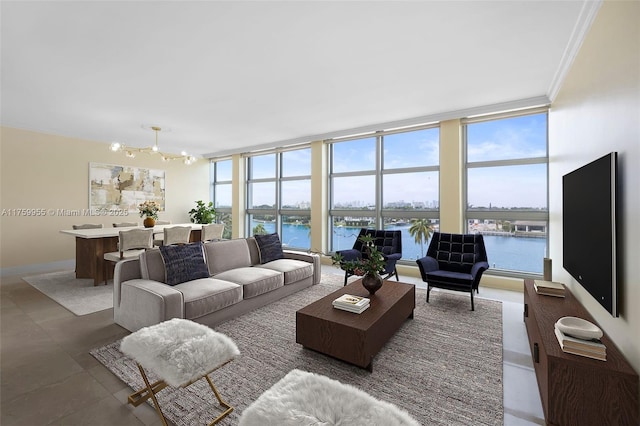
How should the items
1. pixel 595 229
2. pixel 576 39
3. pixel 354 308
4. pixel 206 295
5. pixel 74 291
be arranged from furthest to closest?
1. pixel 74 291
2. pixel 206 295
3. pixel 576 39
4. pixel 354 308
5. pixel 595 229

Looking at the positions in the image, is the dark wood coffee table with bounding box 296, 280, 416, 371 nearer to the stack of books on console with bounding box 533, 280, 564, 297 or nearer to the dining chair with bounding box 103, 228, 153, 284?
the stack of books on console with bounding box 533, 280, 564, 297

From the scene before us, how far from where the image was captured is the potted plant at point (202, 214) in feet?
26.2

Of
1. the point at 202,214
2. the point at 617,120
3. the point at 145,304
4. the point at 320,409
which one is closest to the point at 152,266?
the point at 145,304

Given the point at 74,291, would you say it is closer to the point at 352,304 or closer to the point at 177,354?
the point at 177,354

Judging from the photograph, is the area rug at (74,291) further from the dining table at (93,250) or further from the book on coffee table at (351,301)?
the book on coffee table at (351,301)

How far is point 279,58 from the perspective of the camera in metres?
3.08

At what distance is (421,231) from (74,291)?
18.7ft

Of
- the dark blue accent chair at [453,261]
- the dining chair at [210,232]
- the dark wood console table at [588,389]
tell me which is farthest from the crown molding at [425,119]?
the dark wood console table at [588,389]

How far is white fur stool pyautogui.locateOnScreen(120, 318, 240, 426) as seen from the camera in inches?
61.7

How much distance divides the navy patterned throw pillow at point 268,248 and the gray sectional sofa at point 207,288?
0.15 m

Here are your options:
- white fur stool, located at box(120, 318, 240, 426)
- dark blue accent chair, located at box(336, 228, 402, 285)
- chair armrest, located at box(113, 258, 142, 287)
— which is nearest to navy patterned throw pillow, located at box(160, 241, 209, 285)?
chair armrest, located at box(113, 258, 142, 287)

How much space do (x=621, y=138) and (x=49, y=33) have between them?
4.63 metres

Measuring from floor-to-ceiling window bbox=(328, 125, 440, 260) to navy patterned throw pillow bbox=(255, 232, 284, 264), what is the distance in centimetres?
221

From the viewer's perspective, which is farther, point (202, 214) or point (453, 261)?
point (202, 214)
